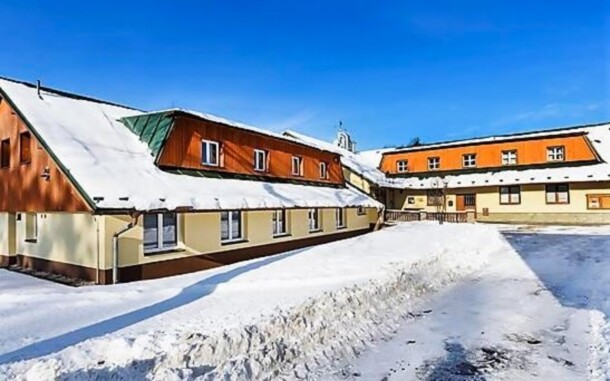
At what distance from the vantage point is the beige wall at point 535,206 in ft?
98.1

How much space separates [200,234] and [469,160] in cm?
2818

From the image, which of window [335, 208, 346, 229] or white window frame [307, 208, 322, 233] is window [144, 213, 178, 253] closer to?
white window frame [307, 208, 322, 233]

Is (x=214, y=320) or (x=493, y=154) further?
(x=493, y=154)

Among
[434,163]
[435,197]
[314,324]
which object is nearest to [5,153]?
[314,324]

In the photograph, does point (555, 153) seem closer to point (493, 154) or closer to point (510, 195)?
point (493, 154)

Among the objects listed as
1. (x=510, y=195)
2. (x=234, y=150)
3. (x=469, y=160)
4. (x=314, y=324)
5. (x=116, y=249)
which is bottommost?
(x=314, y=324)

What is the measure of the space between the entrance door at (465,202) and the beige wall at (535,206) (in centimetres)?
24

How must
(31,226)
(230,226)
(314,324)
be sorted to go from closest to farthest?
1. (314,324)
2. (31,226)
3. (230,226)

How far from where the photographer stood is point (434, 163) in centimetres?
3741

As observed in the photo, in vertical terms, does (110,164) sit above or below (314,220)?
above

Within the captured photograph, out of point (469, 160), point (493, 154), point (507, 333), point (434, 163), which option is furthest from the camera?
point (434, 163)

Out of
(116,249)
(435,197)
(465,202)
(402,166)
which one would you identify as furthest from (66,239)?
(402,166)

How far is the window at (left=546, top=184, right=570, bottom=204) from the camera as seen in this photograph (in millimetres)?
30812

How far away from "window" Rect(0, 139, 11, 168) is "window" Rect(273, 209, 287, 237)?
9472 millimetres
